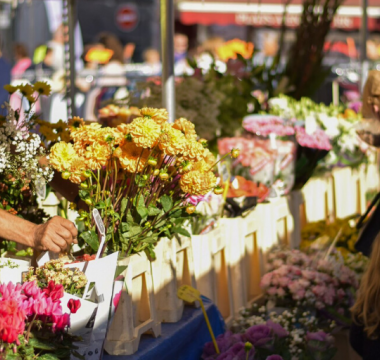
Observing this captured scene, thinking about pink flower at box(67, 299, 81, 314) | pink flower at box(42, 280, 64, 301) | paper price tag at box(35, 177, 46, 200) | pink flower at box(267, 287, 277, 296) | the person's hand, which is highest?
paper price tag at box(35, 177, 46, 200)

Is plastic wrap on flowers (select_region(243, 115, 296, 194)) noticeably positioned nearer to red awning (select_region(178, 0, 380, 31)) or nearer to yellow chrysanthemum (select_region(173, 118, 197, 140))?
yellow chrysanthemum (select_region(173, 118, 197, 140))

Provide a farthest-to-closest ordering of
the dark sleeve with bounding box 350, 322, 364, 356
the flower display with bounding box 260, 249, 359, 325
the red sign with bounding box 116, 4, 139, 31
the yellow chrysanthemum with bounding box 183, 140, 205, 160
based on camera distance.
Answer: the red sign with bounding box 116, 4, 139, 31, the flower display with bounding box 260, 249, 359, 325, the dark sleeve with bounding box 350, 322, 364, 356, the yellow chrysanthemum with bounding box 183, 140, 205, 160

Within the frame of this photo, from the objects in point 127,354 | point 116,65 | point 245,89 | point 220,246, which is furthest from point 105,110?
point 116,65

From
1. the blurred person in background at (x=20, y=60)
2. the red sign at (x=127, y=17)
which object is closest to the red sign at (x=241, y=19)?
the red sign at (x=127, y=17)

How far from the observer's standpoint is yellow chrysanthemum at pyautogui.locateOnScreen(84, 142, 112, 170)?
5.60 ft

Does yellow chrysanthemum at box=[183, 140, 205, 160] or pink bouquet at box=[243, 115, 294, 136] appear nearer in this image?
yellow chrysanthemum at box=[183, 140, 205, 160]

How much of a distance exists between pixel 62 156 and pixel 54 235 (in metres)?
0.21

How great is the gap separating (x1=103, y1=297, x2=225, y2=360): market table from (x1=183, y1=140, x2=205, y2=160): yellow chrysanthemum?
526 mm

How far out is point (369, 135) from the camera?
11.2 ft

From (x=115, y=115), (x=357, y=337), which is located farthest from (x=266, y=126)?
(x=357, y=337)

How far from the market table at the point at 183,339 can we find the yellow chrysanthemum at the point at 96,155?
0.49 meters

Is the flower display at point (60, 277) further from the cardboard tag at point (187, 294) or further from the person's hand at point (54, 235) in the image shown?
the cardboard tag at point (187, 294)

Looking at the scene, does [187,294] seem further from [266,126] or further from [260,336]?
[266,126]

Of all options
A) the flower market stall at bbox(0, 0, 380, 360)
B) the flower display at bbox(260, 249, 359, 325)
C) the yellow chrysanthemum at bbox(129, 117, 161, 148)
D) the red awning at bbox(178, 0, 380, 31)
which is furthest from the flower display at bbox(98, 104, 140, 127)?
the red awning at bbox(178, 0, 380, 31)
